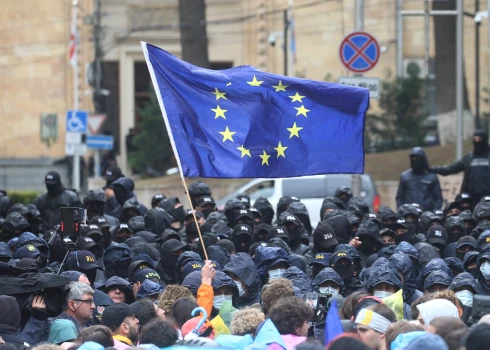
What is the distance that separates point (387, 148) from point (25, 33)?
644 inches

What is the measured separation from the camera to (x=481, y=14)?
30219 mm

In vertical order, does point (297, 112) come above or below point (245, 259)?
above

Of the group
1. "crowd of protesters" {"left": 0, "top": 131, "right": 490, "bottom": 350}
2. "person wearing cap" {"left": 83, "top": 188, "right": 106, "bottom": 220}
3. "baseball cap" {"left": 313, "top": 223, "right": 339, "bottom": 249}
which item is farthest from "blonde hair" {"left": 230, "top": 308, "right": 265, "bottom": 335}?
"person wearing cap" {"left": 83, "top": 188, "right": 106, "bottom": 220}

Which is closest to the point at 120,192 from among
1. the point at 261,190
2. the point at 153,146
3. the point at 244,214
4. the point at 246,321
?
the point at 244,214

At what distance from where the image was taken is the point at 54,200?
1523cm

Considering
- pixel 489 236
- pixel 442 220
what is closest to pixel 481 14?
pixel 442 220

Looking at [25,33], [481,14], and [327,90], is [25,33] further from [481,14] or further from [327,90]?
[327,90]

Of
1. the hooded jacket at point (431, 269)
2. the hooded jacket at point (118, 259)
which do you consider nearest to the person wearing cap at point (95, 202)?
the hooded jacket at point (118, 259)

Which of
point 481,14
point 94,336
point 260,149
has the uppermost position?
point 481,14

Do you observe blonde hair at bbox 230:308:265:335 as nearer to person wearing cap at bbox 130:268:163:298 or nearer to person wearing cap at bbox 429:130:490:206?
person wearing cap at bbox 130:268:163:298

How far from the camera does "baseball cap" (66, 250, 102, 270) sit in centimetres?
1085

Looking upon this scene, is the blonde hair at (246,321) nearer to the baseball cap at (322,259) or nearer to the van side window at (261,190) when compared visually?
the baseball cap at (322,259)

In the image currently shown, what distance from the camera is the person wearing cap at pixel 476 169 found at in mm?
16516

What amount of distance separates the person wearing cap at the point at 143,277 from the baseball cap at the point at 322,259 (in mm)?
1654
